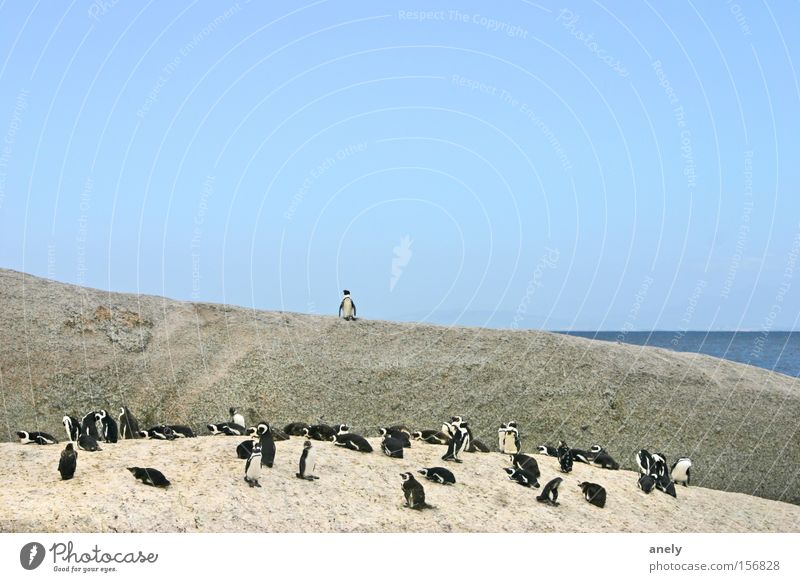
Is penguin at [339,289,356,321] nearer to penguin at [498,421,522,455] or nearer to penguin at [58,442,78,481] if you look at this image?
penguin at [498,421,522,455]

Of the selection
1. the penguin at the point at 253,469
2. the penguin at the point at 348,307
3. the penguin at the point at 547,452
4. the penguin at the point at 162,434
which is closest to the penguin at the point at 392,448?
the penguin at the point at 253,469

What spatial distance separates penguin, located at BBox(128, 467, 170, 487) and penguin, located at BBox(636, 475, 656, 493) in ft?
32.4

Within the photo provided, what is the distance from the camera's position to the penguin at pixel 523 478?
1720cm

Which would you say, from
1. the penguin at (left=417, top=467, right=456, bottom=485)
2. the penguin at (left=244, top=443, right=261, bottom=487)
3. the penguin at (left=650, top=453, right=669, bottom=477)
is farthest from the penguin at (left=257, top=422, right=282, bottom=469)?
the penguin at (left=650, top=453, right=669, bottom=477)

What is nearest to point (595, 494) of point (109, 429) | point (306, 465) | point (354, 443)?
point (354, 443)

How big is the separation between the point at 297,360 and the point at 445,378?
473cm

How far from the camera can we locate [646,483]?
18.8 metres

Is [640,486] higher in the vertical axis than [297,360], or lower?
lower

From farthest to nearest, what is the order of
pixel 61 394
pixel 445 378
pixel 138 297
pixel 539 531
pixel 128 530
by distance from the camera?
pixel 138 297, pixel 445 378, pixel 61 394, pixel 539 531, pixel 128 530

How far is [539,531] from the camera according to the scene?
15.4m
